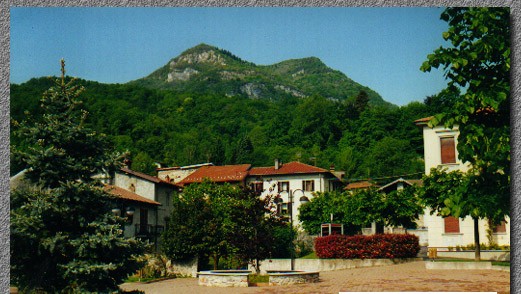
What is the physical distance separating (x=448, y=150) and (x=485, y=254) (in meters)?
2.15

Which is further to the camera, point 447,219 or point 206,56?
point 447,219

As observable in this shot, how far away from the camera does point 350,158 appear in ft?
37.0

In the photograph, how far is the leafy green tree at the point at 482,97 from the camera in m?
7.25

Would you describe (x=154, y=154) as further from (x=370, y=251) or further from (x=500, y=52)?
(x=370, y=251)

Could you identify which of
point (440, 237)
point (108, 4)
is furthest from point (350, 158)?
point (108, 4)

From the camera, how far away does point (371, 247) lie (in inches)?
672

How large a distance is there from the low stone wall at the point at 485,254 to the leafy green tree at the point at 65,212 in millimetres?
5325

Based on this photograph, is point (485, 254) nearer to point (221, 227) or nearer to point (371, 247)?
point (371, 247)

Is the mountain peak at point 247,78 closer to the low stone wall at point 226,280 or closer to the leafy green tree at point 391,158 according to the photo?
the leafy green tree at point 391,158

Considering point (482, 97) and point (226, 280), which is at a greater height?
point (482, 97)

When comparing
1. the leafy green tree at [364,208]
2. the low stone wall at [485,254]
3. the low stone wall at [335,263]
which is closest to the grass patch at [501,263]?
the low stone wall at [485,254]

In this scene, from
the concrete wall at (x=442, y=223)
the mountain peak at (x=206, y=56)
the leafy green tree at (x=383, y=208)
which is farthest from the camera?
the leafy green tree at (x=383, y=208)

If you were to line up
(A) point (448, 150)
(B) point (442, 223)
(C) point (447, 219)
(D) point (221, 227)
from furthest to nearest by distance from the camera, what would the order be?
(D) point (221, 227) → (B) point (442, 223) → (C) point (447, 219) → (A) point (448, 150)

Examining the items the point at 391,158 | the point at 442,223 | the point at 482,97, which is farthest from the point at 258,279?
the point at 482,97
